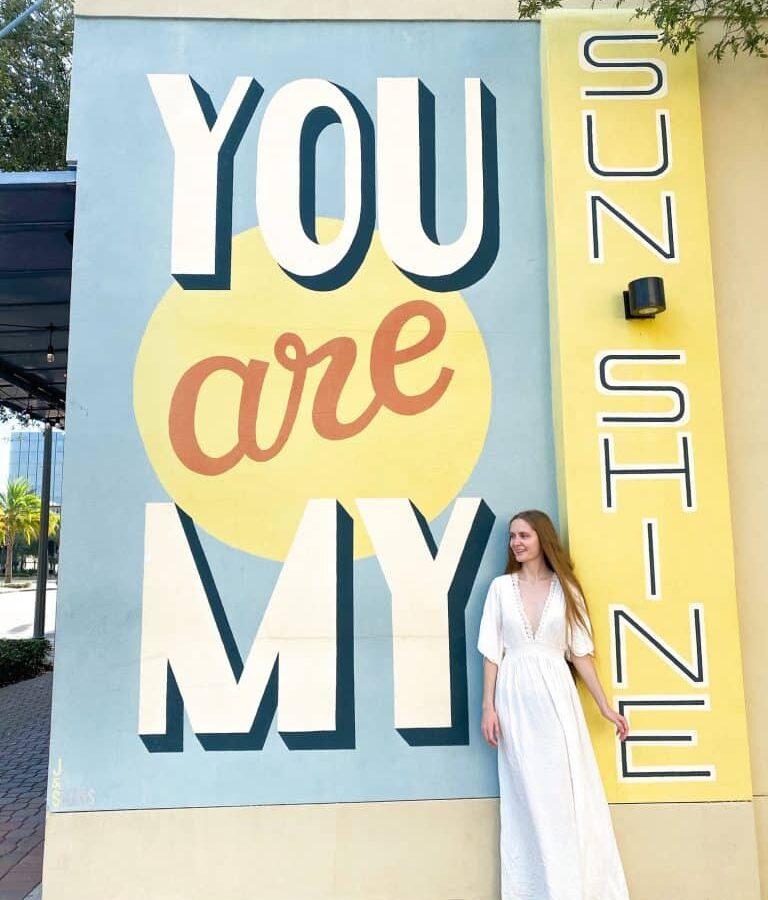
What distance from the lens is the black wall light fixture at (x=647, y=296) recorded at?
386cm

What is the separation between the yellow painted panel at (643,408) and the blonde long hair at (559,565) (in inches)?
5.6

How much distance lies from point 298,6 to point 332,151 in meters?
0.88

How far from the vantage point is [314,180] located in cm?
415

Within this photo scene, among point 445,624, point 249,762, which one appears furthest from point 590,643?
point 249,762

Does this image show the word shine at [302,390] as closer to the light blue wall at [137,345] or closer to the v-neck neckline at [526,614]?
the light blue wall at [137,345]

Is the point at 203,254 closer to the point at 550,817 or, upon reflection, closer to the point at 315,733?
the point at 315,733

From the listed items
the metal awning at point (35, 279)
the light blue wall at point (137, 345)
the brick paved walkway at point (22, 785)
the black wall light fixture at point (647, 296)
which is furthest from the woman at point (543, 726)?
the metal awning at point (35, 279)

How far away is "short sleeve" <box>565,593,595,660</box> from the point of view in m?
3.66

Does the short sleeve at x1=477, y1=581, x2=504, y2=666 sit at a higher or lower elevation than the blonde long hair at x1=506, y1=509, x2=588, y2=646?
lower

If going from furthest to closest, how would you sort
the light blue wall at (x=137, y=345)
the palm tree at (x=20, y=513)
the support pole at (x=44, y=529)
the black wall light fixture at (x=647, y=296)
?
1. the palm tree at (x=20, y=513)
2. the support pole at (x=44, y=529)
3. the black wall light fixture at (x=647, y=296)
4. the light blue wall at (x=137, y=345)

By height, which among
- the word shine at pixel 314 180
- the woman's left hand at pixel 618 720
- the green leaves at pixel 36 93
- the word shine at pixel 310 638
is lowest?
the woman's left hand at pixel 618 720

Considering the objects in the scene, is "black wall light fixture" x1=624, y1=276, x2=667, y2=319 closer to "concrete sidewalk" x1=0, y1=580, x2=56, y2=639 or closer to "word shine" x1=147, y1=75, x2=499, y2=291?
"word shine" x1=147, y1=75, x2=499, y2=291

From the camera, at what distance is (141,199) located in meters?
4.08

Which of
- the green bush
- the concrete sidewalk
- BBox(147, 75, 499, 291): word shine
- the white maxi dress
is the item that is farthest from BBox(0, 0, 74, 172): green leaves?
the white maxi dress
